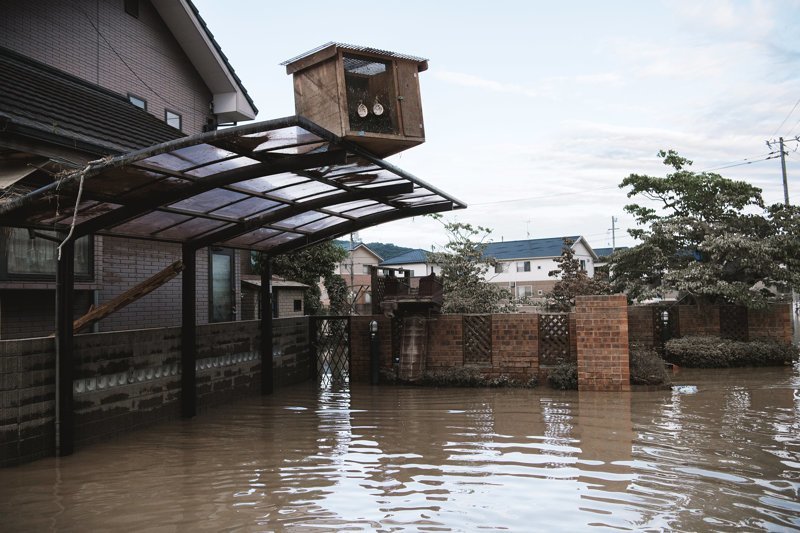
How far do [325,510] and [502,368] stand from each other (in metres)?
7.00

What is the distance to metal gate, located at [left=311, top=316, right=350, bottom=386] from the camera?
1277 cm

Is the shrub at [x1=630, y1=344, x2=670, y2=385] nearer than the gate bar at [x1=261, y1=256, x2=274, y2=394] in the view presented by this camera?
Yes

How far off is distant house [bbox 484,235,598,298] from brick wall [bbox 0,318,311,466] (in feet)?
110

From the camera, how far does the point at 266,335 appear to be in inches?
426

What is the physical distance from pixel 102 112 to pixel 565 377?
29.4ft

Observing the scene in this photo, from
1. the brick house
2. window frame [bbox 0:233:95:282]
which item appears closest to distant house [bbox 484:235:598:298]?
the brick house

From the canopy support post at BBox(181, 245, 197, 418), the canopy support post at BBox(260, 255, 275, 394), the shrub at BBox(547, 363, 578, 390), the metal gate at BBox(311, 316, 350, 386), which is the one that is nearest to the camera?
the canopy support post at BBox(181, 245, 197, 418)

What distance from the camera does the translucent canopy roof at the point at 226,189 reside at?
559cm

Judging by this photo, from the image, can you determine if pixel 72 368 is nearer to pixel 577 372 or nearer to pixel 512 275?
pixel 577 372

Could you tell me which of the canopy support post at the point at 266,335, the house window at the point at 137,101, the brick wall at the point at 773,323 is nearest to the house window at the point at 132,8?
the house window at the point at 137,101

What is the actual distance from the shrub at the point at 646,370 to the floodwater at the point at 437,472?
3.76 ft

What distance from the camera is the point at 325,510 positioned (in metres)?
4.73

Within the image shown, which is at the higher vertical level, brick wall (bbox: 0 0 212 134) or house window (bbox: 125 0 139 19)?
house window (bbox: 125 0 139 19)

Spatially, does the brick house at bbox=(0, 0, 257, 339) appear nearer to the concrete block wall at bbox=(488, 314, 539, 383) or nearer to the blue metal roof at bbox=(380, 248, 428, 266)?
the concrete block wall at bbox=(488, 314, 539, 383)
